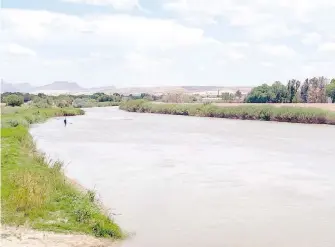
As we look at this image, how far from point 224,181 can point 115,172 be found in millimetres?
3987

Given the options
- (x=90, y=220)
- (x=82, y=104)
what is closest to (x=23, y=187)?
(x=90, y=220)

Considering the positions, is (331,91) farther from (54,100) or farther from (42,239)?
(42,239)

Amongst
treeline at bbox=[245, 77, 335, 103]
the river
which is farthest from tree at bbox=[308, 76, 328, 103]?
the river

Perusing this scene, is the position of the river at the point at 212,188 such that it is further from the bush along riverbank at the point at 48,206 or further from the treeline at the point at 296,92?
the treeline at the point at 296,92

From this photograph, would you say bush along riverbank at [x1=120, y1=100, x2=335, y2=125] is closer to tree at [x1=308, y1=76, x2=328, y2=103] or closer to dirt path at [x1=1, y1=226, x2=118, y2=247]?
tree at [x1=308, y1=76, x2=328, y2=103]

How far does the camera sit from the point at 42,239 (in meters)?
8.70

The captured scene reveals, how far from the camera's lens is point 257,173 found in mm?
18000

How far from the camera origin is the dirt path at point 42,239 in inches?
330

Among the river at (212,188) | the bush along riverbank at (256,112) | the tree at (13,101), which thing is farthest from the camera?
the tree at (13,101)

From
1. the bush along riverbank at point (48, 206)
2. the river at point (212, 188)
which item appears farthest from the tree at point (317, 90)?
the bush along riverbank at point (48, 206)

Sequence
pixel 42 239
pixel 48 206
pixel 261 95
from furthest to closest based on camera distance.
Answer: pixel 261 95
pixel 48 206
pixel 42 239

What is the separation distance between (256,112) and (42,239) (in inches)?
1819

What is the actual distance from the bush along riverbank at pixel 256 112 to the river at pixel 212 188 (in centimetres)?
1827

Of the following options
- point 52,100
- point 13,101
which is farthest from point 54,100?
point 13,101
